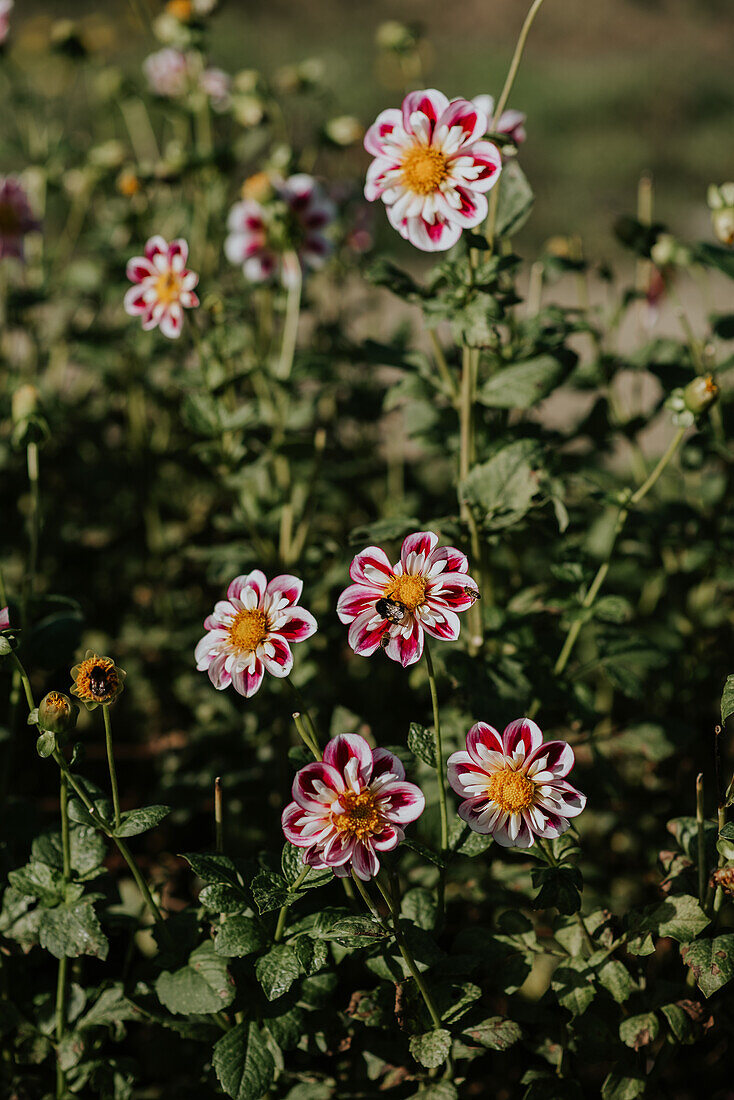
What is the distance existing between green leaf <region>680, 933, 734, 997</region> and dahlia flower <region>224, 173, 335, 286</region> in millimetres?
1099

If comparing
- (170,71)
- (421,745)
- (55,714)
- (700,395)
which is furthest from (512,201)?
(170,71)

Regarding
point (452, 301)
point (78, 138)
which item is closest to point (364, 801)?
point (452, 301)

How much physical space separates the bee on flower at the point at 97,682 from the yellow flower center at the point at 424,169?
0.59 m

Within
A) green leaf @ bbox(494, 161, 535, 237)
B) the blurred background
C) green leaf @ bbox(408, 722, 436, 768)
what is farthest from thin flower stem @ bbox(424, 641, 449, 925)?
the blurred background

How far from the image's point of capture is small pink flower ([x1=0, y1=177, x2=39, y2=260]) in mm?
1806

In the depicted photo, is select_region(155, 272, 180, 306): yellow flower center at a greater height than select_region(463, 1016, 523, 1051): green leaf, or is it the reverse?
select_region(155, 272, 180, 306): yellow flower center

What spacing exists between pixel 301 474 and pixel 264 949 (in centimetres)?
108

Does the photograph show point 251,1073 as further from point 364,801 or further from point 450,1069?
point 364,801

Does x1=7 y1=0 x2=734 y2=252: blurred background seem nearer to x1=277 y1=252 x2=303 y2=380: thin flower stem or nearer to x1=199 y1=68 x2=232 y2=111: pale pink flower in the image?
x1=199 y1=68 x2=232 y2=111: pale pink flower

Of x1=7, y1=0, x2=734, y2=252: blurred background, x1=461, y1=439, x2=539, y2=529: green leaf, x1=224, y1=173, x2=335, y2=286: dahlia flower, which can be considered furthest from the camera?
x1=7, y1=0, x2=734, y2=252: blurred background

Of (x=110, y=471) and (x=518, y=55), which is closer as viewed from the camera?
(x=518, y=55)

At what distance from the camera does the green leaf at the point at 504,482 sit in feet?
3.88

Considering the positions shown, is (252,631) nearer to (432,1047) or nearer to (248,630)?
(248,630)

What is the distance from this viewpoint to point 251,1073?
0.92 meters
